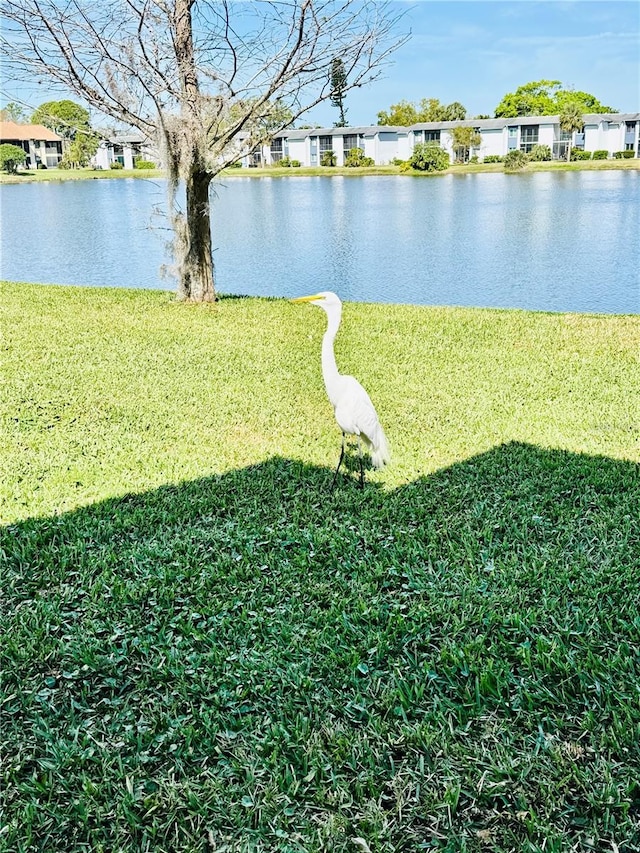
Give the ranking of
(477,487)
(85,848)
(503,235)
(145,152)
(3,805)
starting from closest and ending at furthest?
1. (85,848)
2. (3,805)
3. (477,487)
4. (145,152)
5. (503,235)

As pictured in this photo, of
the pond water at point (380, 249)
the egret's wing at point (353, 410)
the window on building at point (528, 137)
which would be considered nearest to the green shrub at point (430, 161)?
the window on building at point (528, 137)

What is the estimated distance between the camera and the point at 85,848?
1956 millimetres

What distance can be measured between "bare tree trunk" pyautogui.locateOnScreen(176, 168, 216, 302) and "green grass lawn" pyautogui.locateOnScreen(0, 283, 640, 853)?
415 cm

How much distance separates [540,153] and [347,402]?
2586 inches

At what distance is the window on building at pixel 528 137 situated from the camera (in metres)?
69.1

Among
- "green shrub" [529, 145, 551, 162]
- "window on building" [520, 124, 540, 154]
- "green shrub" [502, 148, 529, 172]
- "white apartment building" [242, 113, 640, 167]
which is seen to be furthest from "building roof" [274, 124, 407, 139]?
"green shrub" [502, 148, 529, 172]

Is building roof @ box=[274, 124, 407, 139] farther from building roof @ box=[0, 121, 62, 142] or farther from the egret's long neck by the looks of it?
the egret's long neck

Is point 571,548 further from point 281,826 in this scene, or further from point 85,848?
point 85,848

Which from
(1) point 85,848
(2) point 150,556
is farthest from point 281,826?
(2) point 150,556

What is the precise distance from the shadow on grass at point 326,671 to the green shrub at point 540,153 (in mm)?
64329

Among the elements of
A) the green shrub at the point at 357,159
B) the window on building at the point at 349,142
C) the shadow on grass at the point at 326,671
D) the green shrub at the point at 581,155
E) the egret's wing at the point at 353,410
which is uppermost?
the window on building at the point at 349,142

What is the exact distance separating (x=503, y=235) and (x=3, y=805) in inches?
683

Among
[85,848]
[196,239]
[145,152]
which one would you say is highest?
[145,152]

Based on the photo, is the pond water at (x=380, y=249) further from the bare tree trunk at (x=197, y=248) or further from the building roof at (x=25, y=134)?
the building roof at (x=25, y=134)
